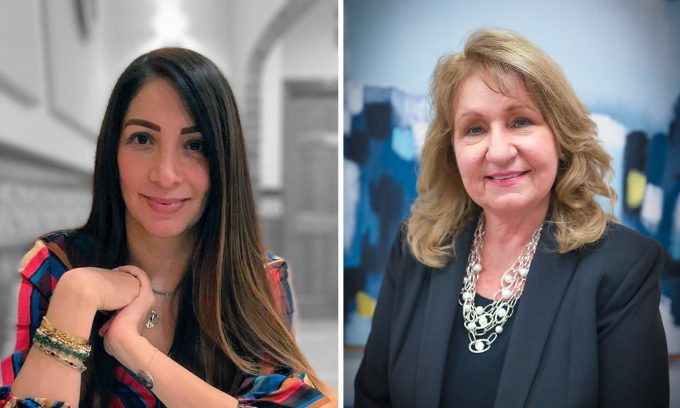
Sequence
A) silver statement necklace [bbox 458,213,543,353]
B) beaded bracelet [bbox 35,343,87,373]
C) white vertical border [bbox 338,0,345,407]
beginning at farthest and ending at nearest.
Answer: white vertical border [bbox 338,0,345,407]
silver statement necklace [bbox 458,213,543,353]
beaded bracelet [bbox 35,343,87,373]

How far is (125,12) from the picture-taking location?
1699 mm

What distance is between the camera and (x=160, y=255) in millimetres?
1689

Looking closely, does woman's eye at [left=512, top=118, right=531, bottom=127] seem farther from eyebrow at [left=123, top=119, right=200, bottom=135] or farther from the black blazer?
eyebrow at [left=123, top=119, right=200, bottom=135]

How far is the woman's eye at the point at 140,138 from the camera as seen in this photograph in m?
1.60

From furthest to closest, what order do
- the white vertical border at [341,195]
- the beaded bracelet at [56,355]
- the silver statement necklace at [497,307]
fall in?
1. the white vertical border at [341,195]
2. the silver statement necklace at [497,307]
3. the beaded bracelet at [56,355]

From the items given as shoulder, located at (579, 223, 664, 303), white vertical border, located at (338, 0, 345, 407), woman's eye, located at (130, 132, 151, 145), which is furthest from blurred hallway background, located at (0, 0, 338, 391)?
shoulder, located at (579, 223, 664, 303)

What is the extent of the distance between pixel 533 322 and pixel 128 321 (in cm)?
96

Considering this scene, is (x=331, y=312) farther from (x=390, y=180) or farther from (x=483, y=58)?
(x=483, y=58)

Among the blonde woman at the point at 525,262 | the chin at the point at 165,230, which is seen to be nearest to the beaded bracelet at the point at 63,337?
the chin at the point at 165,230

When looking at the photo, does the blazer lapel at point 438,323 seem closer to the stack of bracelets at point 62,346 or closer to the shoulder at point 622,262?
the shoulder at point 622,262

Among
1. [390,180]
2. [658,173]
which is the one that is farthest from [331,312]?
[658,173]

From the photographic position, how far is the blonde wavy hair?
5.08ft

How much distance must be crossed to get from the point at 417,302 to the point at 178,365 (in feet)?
2.04

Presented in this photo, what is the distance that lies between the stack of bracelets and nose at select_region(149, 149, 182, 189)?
411 millimetres
